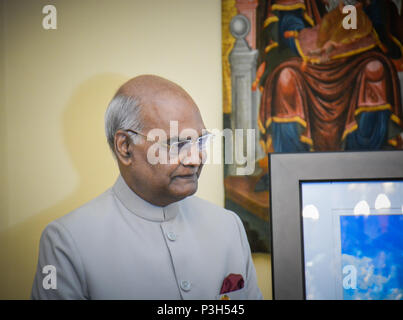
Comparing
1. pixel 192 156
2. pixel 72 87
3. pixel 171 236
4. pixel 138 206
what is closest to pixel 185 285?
pixel 171 236

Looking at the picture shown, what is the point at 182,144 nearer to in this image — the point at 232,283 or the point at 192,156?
the point at 192,156

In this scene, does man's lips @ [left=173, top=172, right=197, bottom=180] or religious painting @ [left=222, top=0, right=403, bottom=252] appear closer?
man's lips @ [left=173, top=172, right=197, bottom=180]

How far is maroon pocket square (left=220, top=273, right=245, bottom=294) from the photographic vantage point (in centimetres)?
109

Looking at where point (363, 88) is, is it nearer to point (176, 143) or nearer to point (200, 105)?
point (200, 105)

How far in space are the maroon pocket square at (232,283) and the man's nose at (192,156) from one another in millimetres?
351

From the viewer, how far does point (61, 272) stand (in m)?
0.98

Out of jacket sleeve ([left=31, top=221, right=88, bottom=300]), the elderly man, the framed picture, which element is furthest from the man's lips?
jacket sleeve ([left=31, top=221, right=88, bottom=300])

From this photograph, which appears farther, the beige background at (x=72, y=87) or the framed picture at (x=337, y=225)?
the beige background at (x=72, y=87)

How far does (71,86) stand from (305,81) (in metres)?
0.74

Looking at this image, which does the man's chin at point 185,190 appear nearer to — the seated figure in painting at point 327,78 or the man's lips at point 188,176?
the man's lips at point 188,176

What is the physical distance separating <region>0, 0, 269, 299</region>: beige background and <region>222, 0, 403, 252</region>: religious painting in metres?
0.07

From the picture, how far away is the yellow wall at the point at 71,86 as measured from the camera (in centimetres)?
115

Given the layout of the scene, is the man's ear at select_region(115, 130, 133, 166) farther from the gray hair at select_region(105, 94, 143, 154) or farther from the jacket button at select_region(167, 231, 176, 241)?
the jacket button at select_region(167, 231, 176, 241)

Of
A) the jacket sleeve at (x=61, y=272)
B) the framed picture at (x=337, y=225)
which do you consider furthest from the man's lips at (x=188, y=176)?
the jacket sleeve at (x=61, y=272)
